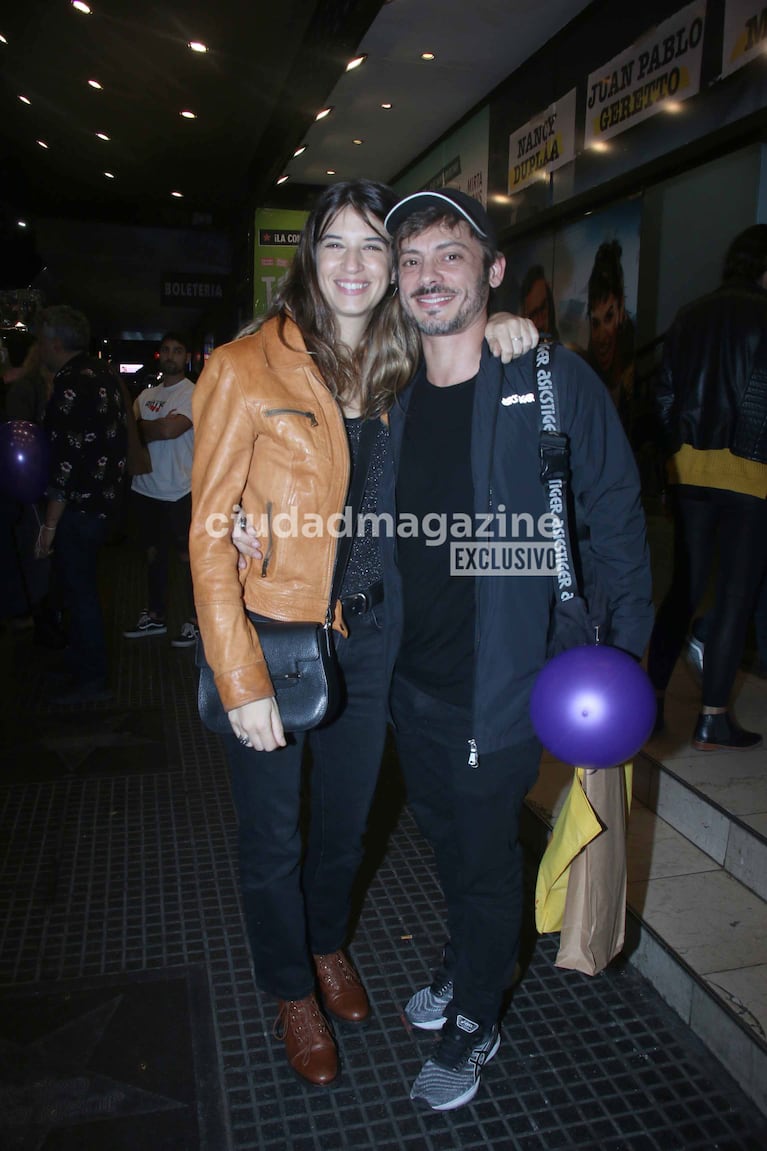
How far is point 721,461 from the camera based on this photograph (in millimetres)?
3295

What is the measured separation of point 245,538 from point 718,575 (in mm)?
2220

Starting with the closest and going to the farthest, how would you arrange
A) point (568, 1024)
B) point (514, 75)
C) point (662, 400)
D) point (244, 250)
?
point (568, 1024) → point (662, 400) → point (514, 75) → point (244, 250)

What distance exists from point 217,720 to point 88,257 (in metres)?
16.7

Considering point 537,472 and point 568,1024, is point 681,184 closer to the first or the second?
point 537,472

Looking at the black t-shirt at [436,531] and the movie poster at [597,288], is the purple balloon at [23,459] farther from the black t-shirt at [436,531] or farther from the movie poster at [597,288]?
the movie poster at [597,288]

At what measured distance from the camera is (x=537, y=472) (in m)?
1.89

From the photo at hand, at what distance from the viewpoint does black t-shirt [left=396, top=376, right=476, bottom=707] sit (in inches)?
77.5

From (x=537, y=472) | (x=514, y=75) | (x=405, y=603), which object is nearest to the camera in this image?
(x=537, y=472)

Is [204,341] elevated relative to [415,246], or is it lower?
elevated

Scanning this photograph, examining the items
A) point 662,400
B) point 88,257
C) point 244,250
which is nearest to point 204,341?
point 88,257

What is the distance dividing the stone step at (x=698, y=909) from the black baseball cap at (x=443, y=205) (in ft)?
6.79

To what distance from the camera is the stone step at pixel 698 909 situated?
2.21m

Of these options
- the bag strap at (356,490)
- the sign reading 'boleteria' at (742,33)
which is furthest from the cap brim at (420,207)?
the sign reading 'boleteria' at (742,33)

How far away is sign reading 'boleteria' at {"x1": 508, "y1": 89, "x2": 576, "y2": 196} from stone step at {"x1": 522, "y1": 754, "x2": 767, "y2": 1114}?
15.1 ft
